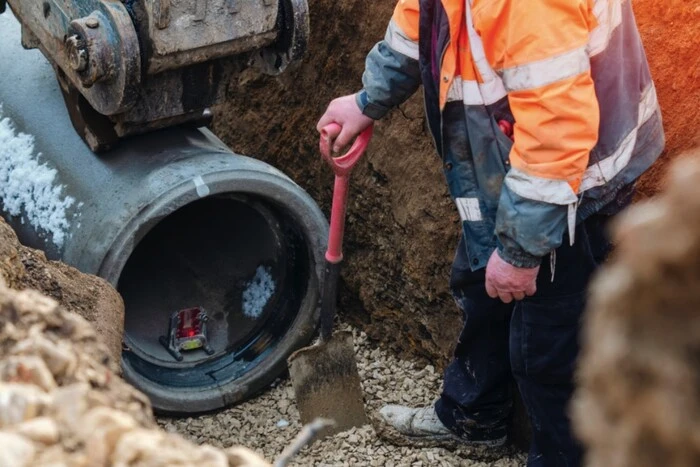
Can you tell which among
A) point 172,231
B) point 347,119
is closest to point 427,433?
point 347,119

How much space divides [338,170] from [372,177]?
74 cm

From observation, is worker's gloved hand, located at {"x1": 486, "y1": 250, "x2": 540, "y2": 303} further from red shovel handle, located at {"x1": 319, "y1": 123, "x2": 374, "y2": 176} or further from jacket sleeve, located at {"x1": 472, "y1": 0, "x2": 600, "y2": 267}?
red shovel handle, located at {"x1": 319, "y1": 123, "x2": 374, "y2": 176}

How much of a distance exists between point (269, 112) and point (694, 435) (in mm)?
3607

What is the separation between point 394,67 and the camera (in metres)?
2.83

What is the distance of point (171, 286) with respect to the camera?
389cm

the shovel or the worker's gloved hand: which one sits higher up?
the worker's gloved hand

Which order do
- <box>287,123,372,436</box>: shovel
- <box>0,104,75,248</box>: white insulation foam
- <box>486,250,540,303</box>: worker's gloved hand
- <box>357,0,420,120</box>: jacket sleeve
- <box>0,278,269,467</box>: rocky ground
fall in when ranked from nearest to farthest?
1. <box>0,278,269,467</box>: rocky ground
2. <box>486,250,540,303</box>: worker's gloved hand
3. <box>357,0,420,120</box>: jacket sleeve
4. <box>0,104,75,248</box>: white insulation foam
5. <box>287,123,372,436</box>: shovel

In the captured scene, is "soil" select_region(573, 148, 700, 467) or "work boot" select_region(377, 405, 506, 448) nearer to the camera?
"soil" select_region(573, 148, 700, 467)

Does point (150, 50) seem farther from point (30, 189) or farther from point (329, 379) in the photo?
point (329, 379)

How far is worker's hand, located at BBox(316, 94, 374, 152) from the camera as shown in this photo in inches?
117

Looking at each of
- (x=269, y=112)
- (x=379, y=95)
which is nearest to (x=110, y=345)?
(x=379, y=95)

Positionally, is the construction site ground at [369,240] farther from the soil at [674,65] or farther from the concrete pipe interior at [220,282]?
the soil at [674,65]

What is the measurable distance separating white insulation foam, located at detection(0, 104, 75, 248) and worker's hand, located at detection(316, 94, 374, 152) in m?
1.00

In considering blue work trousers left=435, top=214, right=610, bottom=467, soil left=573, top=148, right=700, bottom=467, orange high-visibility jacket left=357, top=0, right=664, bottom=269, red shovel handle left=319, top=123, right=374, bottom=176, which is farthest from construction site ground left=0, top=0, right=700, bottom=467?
soil left=573, top=148, right=700, bottom=467
